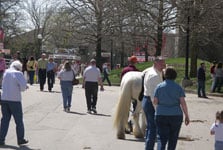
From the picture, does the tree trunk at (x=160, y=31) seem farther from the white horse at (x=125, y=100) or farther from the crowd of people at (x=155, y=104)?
the crowd of people at (x=155, y=104)

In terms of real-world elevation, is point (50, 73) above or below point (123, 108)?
below

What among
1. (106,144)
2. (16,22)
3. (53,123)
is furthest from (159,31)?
(16,22)

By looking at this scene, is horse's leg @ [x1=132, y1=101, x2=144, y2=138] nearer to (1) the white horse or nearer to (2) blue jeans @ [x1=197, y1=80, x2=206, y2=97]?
(1) the white horse

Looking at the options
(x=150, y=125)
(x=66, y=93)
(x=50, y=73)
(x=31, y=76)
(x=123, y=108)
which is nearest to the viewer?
(x=150, y=125)

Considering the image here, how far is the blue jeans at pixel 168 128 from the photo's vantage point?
8484mm

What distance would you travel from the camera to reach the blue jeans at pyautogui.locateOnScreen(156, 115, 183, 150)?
27.8 ft

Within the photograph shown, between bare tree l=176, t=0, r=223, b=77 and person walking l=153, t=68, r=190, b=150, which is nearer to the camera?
person walking l=153, t=68, r=190, b=150

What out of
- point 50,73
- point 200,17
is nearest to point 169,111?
point 50,73

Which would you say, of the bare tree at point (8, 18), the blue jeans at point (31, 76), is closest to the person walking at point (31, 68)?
the blue jeans at point (31, 76)

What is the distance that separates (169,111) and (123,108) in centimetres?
318

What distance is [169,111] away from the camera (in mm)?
8500

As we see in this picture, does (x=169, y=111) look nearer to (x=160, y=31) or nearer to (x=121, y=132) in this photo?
(x=121, y=132)

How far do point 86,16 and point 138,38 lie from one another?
1118cm

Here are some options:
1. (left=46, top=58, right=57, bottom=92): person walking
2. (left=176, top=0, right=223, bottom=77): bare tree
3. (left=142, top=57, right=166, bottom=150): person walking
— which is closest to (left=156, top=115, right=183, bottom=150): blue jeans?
(left=142, top=57, right=166, bottom=150): person walking
